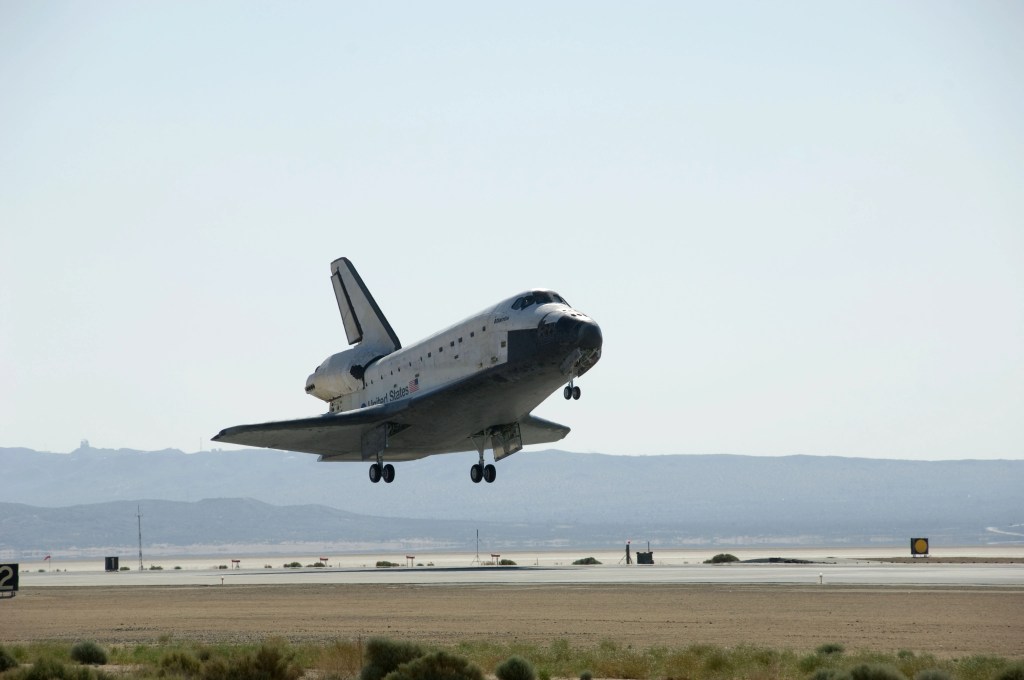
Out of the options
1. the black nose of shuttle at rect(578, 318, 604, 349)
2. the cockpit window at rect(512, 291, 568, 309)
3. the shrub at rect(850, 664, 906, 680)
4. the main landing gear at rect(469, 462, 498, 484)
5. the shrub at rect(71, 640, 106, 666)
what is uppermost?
the cockpit window at rect(512, 291, 568, 309)

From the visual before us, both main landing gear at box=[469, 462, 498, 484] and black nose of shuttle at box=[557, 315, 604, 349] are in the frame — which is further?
main landing gear at box=[469, 462, 498, 484]

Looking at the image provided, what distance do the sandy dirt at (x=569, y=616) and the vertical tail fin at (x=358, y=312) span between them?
14.7 m

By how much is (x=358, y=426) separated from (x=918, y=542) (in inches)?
1350

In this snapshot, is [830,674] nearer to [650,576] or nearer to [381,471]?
[650,576]

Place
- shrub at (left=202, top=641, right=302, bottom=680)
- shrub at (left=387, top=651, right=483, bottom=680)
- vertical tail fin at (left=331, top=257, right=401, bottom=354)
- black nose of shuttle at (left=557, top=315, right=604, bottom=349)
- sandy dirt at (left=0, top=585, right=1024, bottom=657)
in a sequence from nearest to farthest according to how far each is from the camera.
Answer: shrub at (left=387, top=651, right=483, bottom=680) < shrub at (left=202, top=641, right=302, bottom=680) < sandy dirt at (left=0, top=585, right=1024, bottom=657) < black nose of shuttle at (left=557, top=315, right=604, bottom=349) < vertical tail fin at (left=331, top=257, right=401, bottom=354)

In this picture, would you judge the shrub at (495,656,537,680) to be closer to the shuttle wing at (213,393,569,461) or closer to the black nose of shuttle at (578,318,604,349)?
the black nose of shuttle at (578,318,604,349)

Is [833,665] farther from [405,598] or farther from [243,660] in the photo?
[405,598]

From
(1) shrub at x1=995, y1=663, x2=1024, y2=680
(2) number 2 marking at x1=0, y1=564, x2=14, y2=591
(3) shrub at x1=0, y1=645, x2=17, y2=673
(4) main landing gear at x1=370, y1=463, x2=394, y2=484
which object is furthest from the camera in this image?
(4) main landing gear at x1=370, y1=463, x2=394, y2=484

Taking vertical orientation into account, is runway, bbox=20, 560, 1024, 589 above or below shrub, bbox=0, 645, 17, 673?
below

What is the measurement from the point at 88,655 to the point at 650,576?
28.6 m

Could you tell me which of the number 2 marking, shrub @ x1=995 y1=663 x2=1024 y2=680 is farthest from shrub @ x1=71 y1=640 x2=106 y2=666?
the number 2 marking

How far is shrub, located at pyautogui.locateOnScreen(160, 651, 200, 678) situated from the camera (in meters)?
24.2

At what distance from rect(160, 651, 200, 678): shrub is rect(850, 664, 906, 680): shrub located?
494 inches

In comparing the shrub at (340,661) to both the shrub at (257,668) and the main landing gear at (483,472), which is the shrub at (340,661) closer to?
the shrub at (257,668)
